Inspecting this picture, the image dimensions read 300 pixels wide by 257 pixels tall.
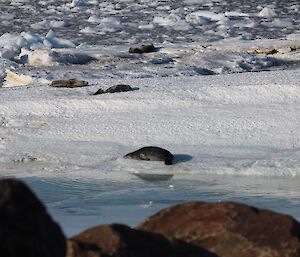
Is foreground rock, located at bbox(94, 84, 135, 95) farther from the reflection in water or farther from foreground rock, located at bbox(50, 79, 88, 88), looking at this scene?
the reflection in water

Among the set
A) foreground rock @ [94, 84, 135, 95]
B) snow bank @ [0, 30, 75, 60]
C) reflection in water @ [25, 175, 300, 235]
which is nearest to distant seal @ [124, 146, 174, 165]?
reflection in water @ [25, 175, 300, 235]

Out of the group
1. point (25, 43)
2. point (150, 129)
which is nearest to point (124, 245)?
point (150, 129)

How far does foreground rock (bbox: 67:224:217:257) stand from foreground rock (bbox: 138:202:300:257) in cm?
21

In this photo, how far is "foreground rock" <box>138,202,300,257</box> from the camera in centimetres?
330

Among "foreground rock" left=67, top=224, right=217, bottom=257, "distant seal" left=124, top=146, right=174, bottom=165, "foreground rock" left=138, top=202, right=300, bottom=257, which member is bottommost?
"distant seal" left=124, top=146, right=174, bottom=165

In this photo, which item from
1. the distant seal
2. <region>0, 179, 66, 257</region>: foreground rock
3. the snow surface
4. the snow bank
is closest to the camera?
<region>0, 179, 66, 257</region>: foreground rock

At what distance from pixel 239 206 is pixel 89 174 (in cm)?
281

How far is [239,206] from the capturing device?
136 inches

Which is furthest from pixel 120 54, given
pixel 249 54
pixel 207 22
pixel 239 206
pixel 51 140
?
pixel 239 206

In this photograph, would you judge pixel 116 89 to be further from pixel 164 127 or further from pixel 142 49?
pixel 142 49

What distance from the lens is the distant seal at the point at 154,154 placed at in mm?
6297

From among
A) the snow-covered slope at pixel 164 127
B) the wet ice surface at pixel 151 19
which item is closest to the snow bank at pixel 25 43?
the wet ice surface at pixel 151 19

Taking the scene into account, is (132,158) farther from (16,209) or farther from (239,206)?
(16,209)

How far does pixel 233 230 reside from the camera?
3.33 metres
